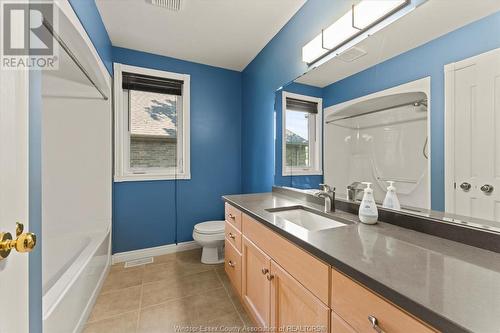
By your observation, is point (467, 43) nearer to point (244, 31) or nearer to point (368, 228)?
point (368, 228)

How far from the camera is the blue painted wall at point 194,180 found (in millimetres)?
Result: 2521

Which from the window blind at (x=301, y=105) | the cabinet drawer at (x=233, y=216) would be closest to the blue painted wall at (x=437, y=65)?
the window blind at (x=301, y=105)

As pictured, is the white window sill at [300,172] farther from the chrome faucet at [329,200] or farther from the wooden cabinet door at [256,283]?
the wooden cabinet door at [256,283]

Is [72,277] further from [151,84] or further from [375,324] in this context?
[151,84]

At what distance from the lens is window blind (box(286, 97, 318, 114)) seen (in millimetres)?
1767

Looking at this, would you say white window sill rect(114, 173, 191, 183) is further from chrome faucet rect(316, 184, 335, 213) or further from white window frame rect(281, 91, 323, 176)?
chrome faucet rect(316, 184, 335, 213)

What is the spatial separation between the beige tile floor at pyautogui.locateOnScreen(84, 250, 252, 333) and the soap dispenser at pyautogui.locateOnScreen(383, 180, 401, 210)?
4.04 ft

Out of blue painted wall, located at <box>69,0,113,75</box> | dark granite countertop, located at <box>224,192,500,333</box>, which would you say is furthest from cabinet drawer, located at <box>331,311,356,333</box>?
blue painted wall, located at <box>69,0,113,75</box>

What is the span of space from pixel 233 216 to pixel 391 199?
1.13 metres

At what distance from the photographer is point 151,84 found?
261cm

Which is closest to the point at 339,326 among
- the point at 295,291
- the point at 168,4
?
the point at 295,291

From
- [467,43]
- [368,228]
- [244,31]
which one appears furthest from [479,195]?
[244,31]

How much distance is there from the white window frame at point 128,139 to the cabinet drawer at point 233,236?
3.69 feet

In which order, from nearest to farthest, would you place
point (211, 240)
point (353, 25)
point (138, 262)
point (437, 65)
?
1. point (437, 65)
2. point (353, 25)
3. point (211, 240)
4. point (138, 262)
